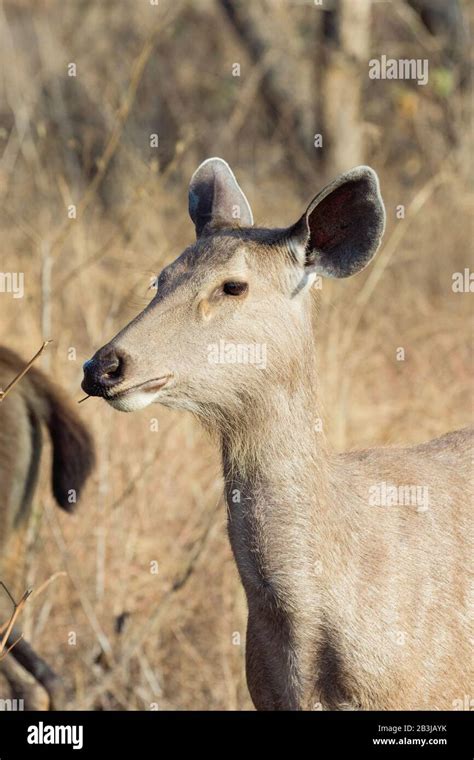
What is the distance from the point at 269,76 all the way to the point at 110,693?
7916mm

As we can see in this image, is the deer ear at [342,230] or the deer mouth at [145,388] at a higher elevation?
the deer ear at [342,230]

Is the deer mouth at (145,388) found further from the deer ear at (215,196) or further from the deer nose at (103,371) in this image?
the deer ear at (215,196)

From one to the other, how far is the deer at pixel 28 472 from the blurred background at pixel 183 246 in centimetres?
23

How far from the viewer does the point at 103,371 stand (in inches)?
126

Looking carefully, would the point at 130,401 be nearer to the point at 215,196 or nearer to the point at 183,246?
the point at 215,196

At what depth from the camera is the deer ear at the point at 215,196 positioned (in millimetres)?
4039

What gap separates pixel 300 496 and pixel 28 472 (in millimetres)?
1938

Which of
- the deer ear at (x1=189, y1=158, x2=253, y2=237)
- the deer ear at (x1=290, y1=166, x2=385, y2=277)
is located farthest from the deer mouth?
the deer ear at (x1=189, y1=158, x2=253, y2=237)

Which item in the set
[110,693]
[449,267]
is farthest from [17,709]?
[449,267]

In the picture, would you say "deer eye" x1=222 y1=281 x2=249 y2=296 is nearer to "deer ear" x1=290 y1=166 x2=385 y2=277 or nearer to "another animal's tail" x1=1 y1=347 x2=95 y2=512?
"deer ear" x1=290 y1=166 x2=385 y2=277

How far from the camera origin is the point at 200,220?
13.3 ft

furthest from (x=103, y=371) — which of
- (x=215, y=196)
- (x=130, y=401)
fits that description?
(x=215, y=196)

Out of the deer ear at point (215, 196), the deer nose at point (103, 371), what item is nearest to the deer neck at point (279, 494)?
the deer nose at point (103, 371)
